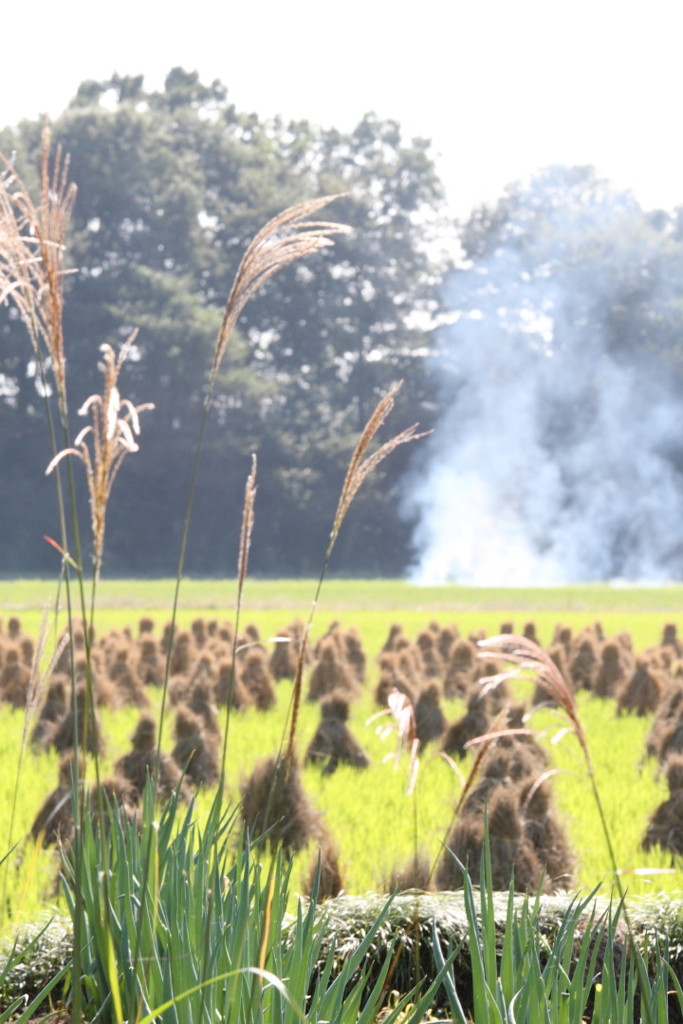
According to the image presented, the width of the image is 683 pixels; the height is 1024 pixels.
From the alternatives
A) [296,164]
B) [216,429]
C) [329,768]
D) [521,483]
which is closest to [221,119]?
[296,164]

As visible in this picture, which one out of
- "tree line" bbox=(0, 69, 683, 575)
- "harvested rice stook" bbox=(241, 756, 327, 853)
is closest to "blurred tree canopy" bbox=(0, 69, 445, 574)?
"tree line" bbox=(0, 69, 683, 575)

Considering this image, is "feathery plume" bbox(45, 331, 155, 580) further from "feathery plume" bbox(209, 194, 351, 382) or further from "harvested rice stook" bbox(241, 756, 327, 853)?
"harvested rice stook" bbox(241, 756, 327, 853)

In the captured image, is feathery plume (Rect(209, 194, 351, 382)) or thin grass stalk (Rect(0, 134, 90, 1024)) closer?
thin grass stalk (Rect(0, 134, 90, 1024))

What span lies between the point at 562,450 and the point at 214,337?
1510cm

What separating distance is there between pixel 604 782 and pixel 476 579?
4111 cm

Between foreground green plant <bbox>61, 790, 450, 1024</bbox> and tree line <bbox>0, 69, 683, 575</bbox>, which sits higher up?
tree line <bbox>0, 69, 683, 575</bbox>

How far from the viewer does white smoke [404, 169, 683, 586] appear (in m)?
52.2

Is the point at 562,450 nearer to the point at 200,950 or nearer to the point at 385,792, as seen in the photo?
the point at 385,792

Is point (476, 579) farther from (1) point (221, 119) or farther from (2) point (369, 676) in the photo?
(2) point (369, 676)

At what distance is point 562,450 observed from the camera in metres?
53.6

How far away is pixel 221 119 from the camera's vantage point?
56656mm

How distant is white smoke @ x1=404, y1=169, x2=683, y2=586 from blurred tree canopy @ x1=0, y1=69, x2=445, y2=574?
7.12 feet

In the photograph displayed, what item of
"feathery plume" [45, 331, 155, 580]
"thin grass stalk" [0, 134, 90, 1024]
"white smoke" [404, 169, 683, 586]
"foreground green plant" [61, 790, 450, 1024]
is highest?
"white smoke" [404, 169, 683, 586]

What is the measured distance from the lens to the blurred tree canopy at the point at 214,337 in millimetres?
46344
